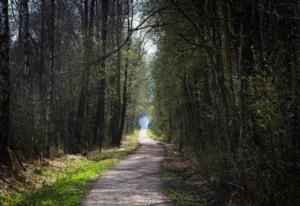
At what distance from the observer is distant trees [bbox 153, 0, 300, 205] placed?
6309mm

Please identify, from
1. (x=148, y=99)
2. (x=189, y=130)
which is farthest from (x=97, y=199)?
(x=148, y=99)

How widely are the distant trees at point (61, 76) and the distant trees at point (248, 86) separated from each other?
3.96 metres

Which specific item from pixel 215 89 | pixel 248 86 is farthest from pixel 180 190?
pixel 248 86

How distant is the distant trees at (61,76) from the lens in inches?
629

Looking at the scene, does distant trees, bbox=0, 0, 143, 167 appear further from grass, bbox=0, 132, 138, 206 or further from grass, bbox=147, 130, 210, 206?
grass, bbox=147, 130, 210, 206

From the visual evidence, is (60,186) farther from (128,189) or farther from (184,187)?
(184,187)

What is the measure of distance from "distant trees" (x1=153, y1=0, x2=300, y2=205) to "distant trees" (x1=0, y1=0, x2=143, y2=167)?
13.0ft

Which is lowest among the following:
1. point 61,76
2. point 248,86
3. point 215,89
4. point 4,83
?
point 248,86

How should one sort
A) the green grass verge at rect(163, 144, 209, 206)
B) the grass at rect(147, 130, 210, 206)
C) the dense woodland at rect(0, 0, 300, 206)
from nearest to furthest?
the dense woodland at rect(0, 0, 300, 206) → the green grass verge at rect(163, 144, 209, 206) → the grass at rect(147, 130, 210, 206)

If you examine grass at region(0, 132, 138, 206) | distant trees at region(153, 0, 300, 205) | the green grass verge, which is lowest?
the green grass verge

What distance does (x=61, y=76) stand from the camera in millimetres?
29688

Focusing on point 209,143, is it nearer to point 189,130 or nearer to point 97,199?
point 97,199

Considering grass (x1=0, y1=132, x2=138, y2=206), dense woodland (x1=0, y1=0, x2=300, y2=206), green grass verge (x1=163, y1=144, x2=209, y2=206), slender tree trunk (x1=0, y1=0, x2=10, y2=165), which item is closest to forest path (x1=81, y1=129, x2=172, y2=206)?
green grass verge (x1=163, y1=144, x2=209, y2=206)

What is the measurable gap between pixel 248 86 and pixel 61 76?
2294 cm
